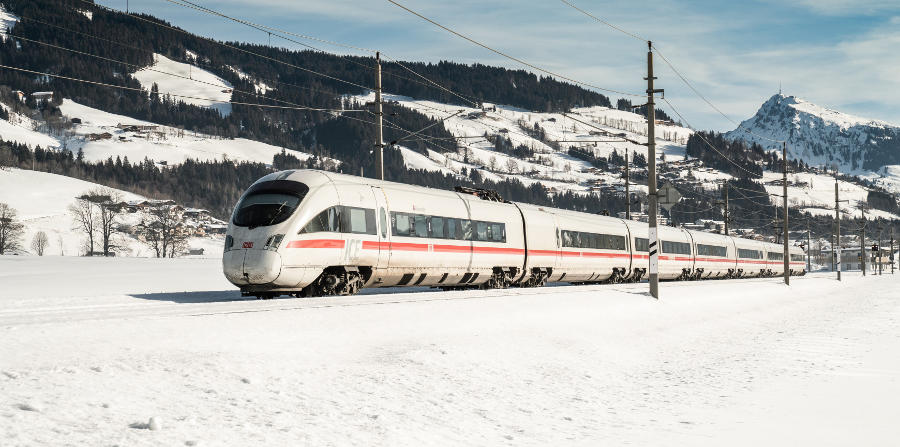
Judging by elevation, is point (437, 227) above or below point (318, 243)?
above

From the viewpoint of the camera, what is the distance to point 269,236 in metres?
19.5

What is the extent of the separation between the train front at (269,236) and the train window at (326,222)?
0.30m

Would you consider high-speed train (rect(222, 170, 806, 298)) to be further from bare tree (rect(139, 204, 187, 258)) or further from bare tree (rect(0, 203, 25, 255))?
bare tree (rect(139, 204, 187, 258))

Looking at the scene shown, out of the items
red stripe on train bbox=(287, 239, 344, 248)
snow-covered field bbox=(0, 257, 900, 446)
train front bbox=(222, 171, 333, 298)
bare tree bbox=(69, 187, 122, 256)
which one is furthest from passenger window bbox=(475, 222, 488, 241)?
bare tree bbox=(69, 187, 122, 256)

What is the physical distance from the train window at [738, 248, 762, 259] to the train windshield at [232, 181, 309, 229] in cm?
5162

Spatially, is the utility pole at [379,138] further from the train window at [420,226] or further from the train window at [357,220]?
the train window at [357,220]

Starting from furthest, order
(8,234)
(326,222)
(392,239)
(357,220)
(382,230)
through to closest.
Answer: (8,234) → (392,239) → (382,230) → (357,220) → (326,222)

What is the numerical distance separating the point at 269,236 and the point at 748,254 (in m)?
55.9

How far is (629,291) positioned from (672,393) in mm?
16811

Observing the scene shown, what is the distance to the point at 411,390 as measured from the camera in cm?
1052

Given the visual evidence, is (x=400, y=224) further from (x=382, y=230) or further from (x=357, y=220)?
(x=357, y=220)

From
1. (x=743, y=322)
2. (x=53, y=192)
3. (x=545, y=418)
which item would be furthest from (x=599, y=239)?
(x=53, y=192)

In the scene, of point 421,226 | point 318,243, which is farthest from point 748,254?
point 318,243

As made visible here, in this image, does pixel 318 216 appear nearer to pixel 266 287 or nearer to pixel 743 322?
pixel 266 287
